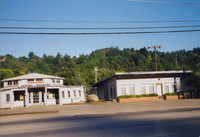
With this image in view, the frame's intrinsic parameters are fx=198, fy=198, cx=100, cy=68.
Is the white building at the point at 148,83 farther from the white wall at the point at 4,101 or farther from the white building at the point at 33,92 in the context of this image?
the white wall at the point at 4,101

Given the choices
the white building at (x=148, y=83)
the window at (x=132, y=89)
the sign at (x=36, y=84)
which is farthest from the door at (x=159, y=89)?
the sign at (x=36, y=84)

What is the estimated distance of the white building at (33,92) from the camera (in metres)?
28.8

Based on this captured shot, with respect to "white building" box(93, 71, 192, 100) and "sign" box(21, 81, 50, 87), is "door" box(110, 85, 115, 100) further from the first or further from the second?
"sign" box(21, 81, 50, 87)

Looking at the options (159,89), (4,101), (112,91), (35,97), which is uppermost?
(159,89)

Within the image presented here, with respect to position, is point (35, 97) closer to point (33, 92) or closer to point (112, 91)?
point (33, 92)

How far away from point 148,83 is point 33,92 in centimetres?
1764

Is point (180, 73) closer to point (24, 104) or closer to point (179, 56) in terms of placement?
point (24, 104)

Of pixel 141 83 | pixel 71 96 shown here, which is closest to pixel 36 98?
pixel 71 96

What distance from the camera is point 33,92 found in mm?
30266

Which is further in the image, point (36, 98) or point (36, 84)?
point (36, 98)

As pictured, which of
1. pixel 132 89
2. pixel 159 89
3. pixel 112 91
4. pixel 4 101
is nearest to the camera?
pixel 4 101

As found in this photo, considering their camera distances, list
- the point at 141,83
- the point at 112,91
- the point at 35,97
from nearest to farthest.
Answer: the point at 141,83
the point at 35,97
the point at 112,91

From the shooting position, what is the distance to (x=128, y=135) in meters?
7.98

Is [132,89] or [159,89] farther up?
[132,89]
